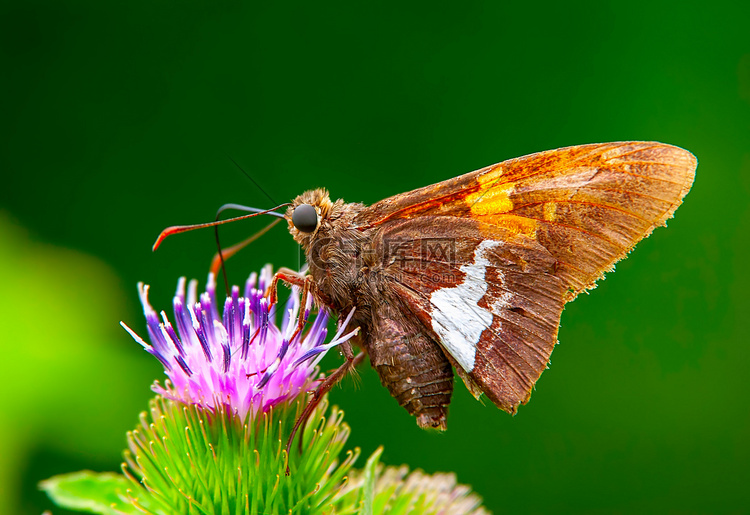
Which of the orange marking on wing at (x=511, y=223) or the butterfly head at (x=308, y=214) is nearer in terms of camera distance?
the orange marking on wing at (x=511, y=223)

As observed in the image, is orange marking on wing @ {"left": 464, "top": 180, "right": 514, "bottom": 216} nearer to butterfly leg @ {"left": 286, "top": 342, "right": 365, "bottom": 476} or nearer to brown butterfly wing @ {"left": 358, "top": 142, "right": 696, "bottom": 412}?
brown butterfly wing @ {"left": 358, "top": 142, "right": 696, "bottom": 412}

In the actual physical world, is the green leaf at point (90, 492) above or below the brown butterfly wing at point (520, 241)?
below

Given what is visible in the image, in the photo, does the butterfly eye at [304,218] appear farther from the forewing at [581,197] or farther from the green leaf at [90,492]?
the green leaf at [90,492]

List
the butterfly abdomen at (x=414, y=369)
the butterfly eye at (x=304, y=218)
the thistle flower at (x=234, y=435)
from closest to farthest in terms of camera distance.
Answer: the thistle flower at (x=234, y=435), the butterfly abdomen at (x=414, y=369), the butterfly eye at (x=304, y=218)

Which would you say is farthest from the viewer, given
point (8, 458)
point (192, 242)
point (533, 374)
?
point (192, 242)

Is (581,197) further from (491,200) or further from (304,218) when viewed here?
(304,218)

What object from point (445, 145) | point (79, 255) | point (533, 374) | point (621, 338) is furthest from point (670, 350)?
point (79, 255)

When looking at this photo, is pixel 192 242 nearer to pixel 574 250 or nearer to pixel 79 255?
pixel 79 255

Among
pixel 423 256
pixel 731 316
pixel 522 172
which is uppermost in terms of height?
pixel 522 172

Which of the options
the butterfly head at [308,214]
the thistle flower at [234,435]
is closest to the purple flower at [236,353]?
the thistle flower at [234,435]
